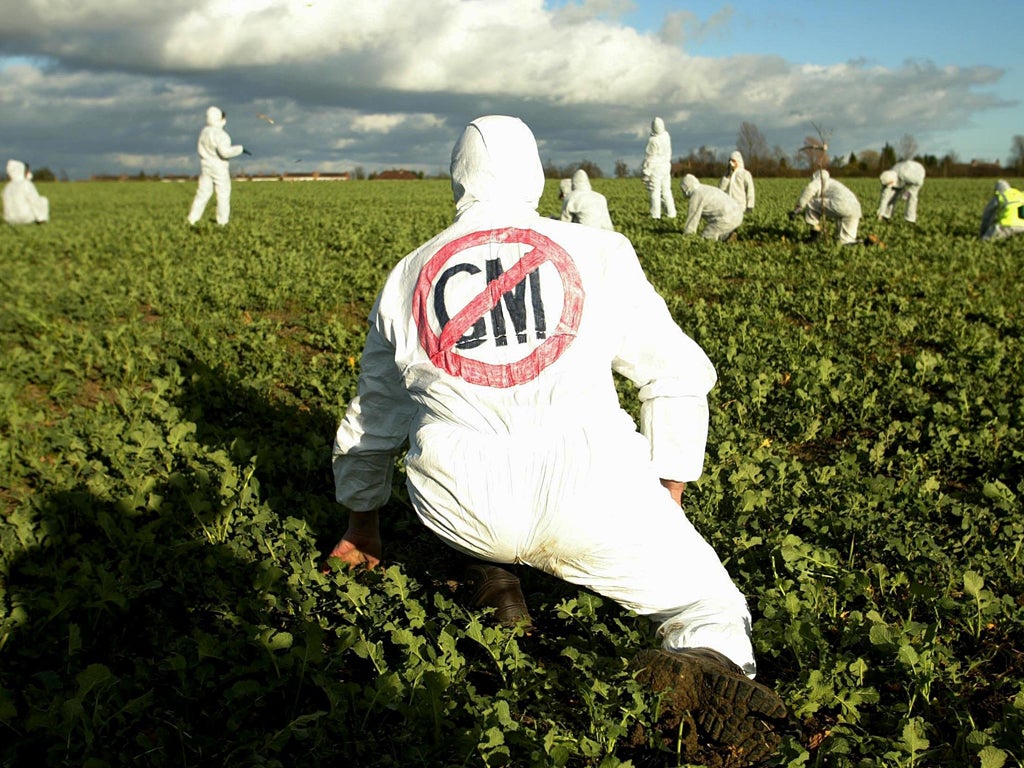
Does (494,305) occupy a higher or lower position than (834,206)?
lower

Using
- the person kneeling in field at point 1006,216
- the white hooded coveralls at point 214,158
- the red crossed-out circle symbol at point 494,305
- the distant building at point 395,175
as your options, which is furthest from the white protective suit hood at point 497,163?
the distant building at point 395,175

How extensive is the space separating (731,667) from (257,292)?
25.3 feet

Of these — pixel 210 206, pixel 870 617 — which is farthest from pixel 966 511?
pixel 210 206

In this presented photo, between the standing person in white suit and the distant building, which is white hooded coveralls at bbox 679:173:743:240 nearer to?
the standing person in white suit

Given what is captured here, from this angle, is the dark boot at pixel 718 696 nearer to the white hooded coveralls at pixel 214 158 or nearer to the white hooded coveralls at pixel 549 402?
the white hooded coveralls at pixel 549 402

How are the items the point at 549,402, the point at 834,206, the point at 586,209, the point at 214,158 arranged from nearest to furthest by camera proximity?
the point at 549,402 < the point at 586,209 < the point at 834,206 < the point at 214,158

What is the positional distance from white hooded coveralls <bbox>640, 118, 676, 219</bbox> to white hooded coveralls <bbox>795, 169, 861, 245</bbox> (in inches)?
184

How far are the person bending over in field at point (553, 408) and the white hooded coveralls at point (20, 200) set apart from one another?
65.6 feet

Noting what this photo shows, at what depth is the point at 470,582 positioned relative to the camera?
321 cm

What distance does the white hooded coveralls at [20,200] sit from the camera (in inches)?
750

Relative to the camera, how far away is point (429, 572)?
3.48 m

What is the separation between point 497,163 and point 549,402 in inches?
30.7

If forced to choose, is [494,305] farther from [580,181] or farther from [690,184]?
[690,184]

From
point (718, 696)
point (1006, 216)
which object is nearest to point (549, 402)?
point (718, 696)
